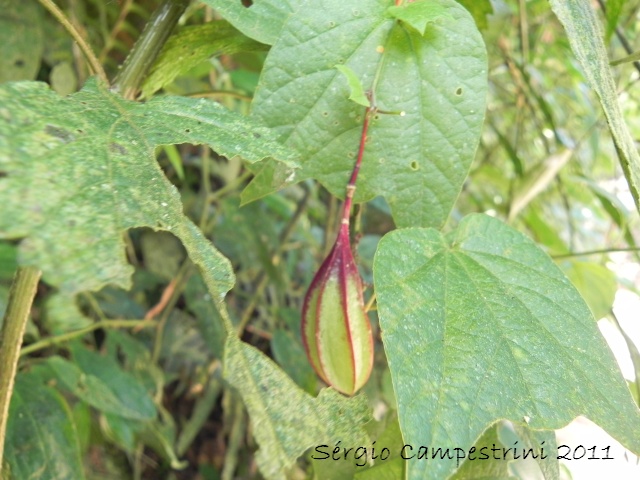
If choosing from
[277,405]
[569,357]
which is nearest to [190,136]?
[277,405]

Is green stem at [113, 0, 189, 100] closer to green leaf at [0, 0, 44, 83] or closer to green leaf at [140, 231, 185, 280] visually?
green leaf at [0, 0, 44, 83]

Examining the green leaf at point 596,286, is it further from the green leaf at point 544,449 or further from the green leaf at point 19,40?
the green leaf at point 19,40

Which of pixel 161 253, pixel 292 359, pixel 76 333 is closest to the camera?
pixel 76 333

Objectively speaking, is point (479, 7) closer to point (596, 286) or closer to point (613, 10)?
point (613, 10)

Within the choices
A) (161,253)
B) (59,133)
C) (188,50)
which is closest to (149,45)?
(188,50)

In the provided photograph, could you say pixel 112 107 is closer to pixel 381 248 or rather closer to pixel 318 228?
pixel 381 248

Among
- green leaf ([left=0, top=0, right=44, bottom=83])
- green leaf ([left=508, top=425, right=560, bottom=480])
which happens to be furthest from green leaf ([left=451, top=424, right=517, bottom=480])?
green leaf ([left=0, top=0, right=44, bottom=83])

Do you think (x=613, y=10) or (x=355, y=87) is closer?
(x=355, y=87)
